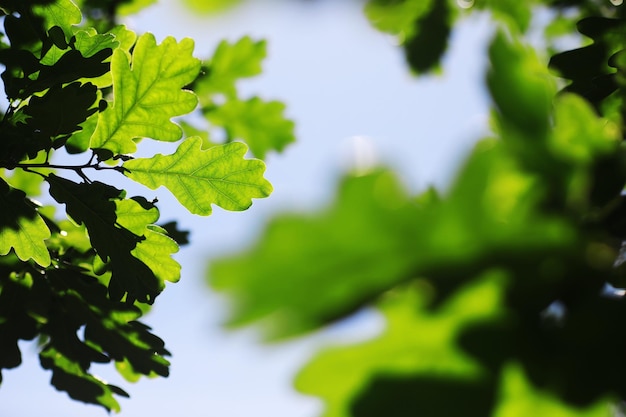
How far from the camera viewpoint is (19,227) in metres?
1.82

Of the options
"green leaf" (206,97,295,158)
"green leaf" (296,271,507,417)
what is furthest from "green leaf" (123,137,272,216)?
"green leaf" (296,271,507,417)

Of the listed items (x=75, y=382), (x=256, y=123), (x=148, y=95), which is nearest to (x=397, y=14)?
(x=256, y=123)

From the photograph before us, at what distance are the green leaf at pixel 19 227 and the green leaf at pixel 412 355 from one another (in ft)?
5.08

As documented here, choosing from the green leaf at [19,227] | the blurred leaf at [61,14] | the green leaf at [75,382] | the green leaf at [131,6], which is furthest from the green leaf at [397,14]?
the green leaf at [75,382]

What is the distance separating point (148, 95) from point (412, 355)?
1583 mm

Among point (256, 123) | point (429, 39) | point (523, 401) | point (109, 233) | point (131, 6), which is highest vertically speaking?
point (429, 39)

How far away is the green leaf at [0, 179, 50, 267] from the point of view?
1.81 meters

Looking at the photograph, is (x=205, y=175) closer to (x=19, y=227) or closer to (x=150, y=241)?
(x=150, y=241)

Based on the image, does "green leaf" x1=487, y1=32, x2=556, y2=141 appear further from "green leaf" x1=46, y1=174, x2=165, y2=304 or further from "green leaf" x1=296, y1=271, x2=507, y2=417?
"green leaf" x1=46, y1=174, x2=165, y2=304

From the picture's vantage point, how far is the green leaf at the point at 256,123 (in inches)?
113

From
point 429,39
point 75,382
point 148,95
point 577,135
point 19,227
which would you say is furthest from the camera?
point 429,39

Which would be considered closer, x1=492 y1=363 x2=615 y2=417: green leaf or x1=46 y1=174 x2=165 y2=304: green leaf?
x1=492 y1=363 x2=615 y2=417: green leaf

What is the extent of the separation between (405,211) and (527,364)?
9.2 inches

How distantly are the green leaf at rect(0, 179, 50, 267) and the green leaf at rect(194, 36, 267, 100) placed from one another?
3.79 ft
